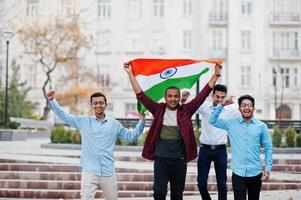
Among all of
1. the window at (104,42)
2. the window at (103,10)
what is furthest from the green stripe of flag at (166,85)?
the window at (103,10)

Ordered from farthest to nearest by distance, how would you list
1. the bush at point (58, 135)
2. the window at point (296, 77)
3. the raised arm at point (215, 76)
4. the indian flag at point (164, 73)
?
the window at point (296, 77), the bush at point (58, 135), the indian flag at point (164, 73), the raised arm at point (215, 76)

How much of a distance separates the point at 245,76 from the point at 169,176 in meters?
39.1

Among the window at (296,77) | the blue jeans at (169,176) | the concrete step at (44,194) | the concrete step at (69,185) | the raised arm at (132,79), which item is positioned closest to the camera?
the blue jeans at (169,176)

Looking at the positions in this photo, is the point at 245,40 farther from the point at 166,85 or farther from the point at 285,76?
the point at 166,85

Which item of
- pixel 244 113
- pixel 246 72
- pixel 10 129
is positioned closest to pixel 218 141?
pixel 244 113

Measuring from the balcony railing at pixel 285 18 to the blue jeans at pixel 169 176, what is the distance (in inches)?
1565

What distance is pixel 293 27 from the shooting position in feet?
148

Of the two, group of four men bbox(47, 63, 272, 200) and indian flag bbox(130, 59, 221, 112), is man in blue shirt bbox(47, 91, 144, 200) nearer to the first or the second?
group of four men bbox(47, 63, 272, 200)

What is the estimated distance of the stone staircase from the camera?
10.7 metres

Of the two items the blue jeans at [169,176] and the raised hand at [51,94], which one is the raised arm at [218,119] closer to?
the blue jeans at [169,176]

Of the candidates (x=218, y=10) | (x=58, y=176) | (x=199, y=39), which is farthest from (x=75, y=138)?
(x=218, y=10)

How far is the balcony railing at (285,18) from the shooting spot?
147ft

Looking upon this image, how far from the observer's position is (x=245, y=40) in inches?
1777

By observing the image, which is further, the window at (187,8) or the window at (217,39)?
the window at (187,8)
